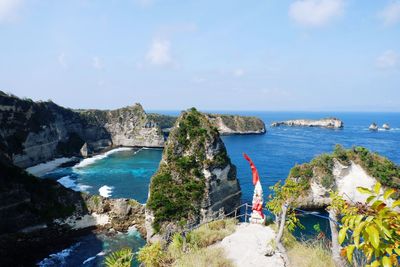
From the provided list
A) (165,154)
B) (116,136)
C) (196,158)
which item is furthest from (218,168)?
(116,136)

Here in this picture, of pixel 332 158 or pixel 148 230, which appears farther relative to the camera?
pixel 332 158

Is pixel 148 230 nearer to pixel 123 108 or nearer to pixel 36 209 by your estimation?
pixel 36 209

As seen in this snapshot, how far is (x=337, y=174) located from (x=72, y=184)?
52.7m

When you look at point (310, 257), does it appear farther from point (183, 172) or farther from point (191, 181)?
point (183, 172)

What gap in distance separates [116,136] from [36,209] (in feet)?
251

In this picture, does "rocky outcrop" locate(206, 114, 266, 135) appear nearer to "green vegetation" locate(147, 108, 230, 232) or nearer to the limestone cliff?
the limestone cliff

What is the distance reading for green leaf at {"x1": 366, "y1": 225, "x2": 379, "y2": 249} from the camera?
3.85 metres

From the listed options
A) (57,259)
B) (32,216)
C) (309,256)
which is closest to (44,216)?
(32,216)

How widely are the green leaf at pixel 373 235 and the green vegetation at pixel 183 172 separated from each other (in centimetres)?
3500

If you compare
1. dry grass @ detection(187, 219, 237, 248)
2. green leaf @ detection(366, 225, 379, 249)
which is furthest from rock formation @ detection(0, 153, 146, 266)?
green leaf @ detection(366, 225, 379, 249)

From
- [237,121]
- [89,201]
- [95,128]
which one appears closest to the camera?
[89,201]

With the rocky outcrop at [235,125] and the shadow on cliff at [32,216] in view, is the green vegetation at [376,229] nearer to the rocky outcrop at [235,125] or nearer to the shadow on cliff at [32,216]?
the shadow on cliff at [32,216]

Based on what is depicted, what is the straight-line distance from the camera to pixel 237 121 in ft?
520

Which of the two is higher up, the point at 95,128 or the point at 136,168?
the point at 95,128
